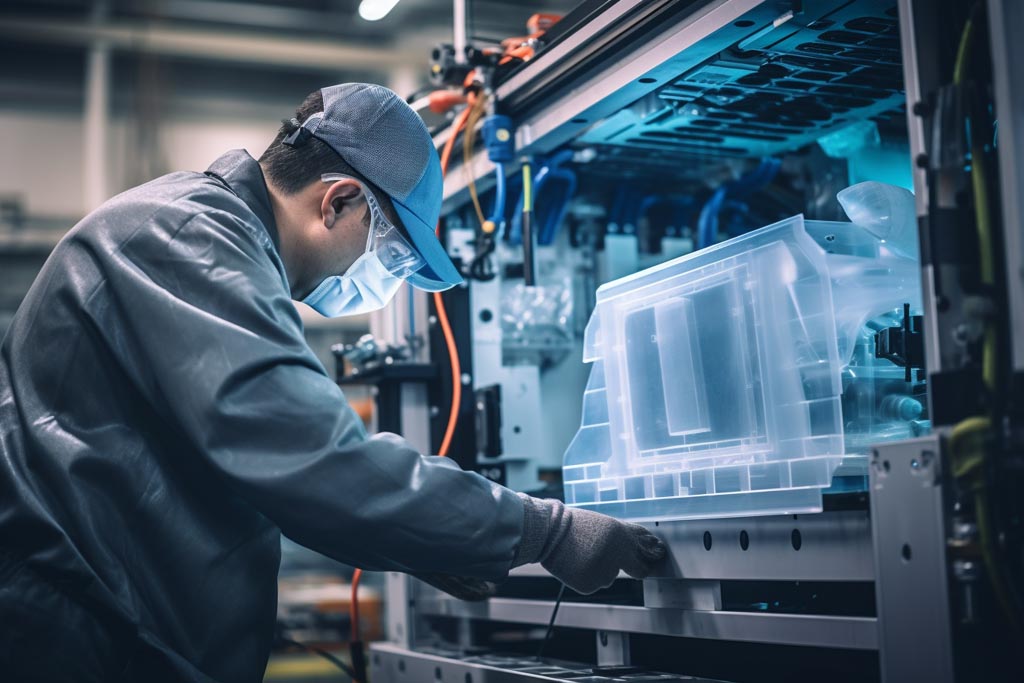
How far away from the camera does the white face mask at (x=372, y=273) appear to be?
1.53 meters

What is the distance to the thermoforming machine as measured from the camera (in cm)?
96

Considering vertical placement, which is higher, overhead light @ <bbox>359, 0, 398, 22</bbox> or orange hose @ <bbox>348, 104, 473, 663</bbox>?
overhead light @ <bbox>359, 0, 398, 22</bbox>

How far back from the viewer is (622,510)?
60.4 inches

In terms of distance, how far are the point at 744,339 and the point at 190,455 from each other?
0.73 meters

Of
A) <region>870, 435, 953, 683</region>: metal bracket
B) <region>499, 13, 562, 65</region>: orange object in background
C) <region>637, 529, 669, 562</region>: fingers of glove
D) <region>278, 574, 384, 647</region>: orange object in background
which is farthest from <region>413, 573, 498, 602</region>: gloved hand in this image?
<region>278, 574, 384, 647</region>: orange object in background

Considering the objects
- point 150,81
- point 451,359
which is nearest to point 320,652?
point 451,359

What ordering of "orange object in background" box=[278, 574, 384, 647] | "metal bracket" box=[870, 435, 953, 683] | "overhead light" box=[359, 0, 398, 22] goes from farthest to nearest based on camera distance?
"orange object in background" box=[278, 574, 384, 647] < "overhead light" box=[359, 0, 398, 22] < "metal bracket" box=[870, 435, 953, 683]

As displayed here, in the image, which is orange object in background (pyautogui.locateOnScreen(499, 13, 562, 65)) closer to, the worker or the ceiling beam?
the worker

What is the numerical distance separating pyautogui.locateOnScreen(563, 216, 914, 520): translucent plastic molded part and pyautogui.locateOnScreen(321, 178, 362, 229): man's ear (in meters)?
0.41

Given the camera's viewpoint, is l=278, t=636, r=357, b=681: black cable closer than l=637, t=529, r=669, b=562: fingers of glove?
No

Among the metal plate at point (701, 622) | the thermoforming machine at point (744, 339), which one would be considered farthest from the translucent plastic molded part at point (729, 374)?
the metal plate at point (701, 622)

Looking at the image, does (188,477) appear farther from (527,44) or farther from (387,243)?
(527,44)

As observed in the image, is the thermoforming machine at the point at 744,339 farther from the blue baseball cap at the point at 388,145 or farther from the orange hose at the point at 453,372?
the blue baseball cap at the point at 388,145

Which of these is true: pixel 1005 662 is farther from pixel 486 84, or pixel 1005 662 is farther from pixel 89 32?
pixel 89 32
